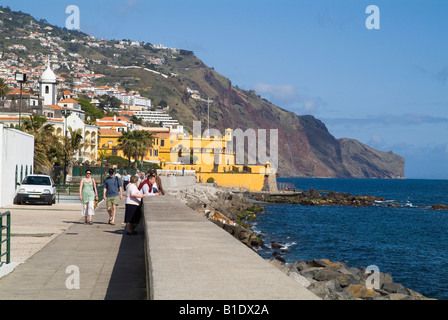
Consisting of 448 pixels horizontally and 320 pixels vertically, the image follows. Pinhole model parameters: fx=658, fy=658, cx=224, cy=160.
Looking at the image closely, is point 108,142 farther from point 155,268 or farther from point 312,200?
point 155,268

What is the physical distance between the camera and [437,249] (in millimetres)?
40219


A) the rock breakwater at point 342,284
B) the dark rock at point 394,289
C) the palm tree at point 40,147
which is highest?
the palm tree at point 40,147

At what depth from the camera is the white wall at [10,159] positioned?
27.8m

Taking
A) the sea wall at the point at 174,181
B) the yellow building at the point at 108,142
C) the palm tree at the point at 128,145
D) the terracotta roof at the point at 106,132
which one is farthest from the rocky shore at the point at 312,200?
the terracotta roof at the point at 106,132

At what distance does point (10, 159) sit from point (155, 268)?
22.9 m

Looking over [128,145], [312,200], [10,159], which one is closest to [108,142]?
[128,145]

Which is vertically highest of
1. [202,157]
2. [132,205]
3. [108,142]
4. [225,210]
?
[108,142]

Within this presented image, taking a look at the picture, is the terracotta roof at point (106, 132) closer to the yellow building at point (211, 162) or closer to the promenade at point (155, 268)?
the yellow building at point (211, 162)

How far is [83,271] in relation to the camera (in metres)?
12.1

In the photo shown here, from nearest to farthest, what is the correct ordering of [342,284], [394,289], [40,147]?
[342,284], [394,289], [40,147]

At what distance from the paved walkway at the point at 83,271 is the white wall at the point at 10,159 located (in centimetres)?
1105
